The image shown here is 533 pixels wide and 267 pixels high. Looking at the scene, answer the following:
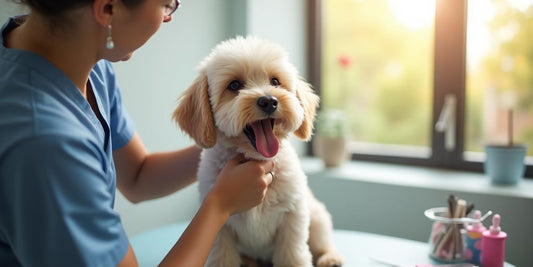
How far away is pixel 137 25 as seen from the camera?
90 cm

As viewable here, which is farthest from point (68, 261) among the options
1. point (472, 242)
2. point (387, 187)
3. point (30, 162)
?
point (387, 187)

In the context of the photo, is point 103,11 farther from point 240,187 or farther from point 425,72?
point 425,72

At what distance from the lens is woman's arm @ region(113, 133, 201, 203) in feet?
4.56

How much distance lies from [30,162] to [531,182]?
205 centimetres

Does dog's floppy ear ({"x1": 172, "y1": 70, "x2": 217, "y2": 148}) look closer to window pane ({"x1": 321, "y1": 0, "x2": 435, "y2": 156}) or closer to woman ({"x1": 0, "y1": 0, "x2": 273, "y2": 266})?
woman ({"x1": 0, "y1": 0, "x2": 273, "y2": 266})

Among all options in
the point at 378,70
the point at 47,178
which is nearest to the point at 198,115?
the point at 47,178

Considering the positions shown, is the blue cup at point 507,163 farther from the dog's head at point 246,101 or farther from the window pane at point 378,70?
the dog's head at point 246,101

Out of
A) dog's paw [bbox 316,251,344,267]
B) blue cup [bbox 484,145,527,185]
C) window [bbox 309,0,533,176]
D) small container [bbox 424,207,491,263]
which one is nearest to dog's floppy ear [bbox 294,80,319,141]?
dog's paw [bbox 316,251,344,267]

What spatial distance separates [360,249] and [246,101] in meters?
0.67

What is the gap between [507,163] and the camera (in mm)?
1939

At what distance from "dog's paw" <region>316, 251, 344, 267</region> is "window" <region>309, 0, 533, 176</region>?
1.22 m

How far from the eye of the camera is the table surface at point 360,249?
4.30ft

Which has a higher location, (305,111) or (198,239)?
(305,111)

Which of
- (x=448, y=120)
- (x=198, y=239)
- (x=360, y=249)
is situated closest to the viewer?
(x=198, y=239)
